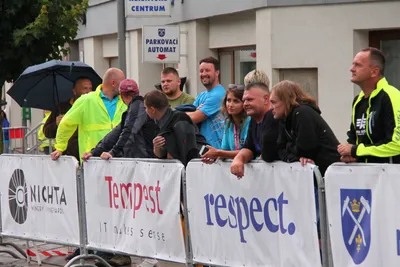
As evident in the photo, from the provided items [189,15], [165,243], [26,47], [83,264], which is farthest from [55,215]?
[189,15]

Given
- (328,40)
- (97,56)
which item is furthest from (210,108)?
(97,56)

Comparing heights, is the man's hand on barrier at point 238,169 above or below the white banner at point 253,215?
above

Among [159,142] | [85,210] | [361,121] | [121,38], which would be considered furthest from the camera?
[121,38]

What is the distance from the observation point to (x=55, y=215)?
10.4 m

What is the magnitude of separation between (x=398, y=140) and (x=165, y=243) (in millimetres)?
2711

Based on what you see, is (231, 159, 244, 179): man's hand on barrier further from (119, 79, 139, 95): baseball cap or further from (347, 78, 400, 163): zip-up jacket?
(119, 79, 139, 95): baseball cap

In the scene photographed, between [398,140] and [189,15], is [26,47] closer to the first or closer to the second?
[189,15]

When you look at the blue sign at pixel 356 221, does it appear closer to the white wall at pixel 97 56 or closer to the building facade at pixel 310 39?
the building facade at pixel 310 39

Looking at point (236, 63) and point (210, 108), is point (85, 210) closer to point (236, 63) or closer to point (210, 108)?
point (210, 108)

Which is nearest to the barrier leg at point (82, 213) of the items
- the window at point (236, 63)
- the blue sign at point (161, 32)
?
the blue sign at point (161, 32)

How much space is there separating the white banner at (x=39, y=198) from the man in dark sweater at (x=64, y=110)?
844 mm

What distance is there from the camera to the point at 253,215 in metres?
7.81

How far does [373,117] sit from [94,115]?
445 centimetres

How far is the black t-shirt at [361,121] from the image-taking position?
7.53 m
